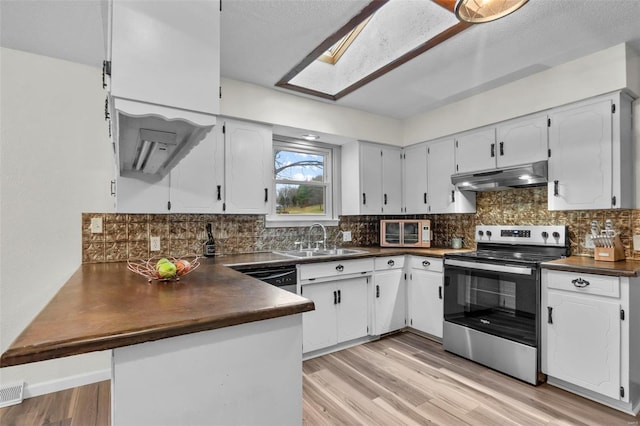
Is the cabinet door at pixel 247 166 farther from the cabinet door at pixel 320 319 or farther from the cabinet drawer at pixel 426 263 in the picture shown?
the cabinet drawer at pixel 426 263

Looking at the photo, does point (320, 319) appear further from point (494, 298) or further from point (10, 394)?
point (10, 394)

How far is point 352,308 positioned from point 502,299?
127cm

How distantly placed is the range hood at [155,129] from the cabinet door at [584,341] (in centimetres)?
260

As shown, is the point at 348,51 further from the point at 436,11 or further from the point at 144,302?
the point at 144,302

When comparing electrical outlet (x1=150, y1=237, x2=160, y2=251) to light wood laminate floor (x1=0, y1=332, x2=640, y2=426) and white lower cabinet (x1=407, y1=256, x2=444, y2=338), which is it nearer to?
light wood laminate floor (x1=0, y1=332, x2=640, y2=426)

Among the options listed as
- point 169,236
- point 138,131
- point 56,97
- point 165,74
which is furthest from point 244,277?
point 56,97

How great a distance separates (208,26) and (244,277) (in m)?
1.17

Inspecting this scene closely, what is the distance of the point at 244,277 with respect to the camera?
1.75 meters

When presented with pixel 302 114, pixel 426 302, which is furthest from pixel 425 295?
pixel 302 114

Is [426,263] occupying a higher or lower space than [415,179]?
lower

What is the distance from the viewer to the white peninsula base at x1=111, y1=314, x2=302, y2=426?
957 millimetres

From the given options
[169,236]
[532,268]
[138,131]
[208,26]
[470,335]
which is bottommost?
[470,335]

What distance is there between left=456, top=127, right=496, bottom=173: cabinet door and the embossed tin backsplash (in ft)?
1.26

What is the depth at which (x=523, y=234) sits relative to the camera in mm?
3016
